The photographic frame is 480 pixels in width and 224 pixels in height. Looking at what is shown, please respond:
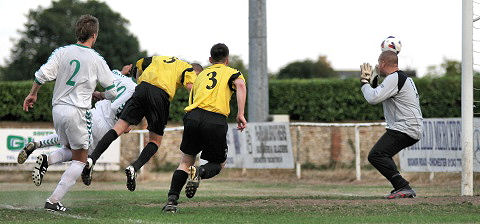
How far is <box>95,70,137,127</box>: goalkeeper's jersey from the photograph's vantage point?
Result: 13875 mm

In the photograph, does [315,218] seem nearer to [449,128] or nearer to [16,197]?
[16,197]

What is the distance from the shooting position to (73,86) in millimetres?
10828

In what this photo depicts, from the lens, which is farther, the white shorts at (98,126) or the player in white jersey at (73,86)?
the white shorts at (98,126)

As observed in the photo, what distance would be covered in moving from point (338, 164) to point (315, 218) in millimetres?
14069

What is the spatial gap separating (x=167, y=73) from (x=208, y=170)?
67.8 inches

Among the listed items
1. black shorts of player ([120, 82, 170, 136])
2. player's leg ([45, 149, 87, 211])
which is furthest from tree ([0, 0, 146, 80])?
player's leg ([45, 149, 87, 211])

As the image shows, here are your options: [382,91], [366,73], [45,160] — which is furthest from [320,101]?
[45,160]

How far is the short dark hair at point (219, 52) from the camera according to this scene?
11.1 meters

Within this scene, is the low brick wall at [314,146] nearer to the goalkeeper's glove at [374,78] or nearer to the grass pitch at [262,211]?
the goalkeeper's glove at [374,78]

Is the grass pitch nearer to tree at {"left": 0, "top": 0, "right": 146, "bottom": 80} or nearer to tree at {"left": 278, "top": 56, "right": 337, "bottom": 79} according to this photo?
tree at {"left": 0, "top": 0, "right": 146, "bottom": 80}

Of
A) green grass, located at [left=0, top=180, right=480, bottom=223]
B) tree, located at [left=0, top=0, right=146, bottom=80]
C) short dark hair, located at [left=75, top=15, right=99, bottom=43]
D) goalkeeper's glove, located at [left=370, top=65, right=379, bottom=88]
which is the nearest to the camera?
green grass, located at [left=0, top=180, right=480, bottom=223]

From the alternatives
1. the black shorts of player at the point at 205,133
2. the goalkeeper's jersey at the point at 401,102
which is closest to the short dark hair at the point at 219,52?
the black shorts of player at the point at 205,133

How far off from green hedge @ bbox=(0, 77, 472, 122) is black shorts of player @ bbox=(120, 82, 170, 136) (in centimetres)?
1975

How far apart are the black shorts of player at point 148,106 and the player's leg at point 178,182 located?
46.7 inches
